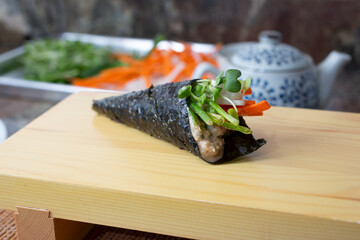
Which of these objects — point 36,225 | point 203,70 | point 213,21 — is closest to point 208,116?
point 36,225

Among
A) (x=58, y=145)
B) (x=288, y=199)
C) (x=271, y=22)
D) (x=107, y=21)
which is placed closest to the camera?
(x=288, y=199)

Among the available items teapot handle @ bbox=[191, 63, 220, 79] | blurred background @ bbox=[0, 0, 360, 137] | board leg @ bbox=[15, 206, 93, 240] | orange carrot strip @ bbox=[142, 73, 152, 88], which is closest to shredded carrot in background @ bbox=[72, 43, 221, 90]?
orange carrot strip @ bbox=[142, 73, 152, 88]

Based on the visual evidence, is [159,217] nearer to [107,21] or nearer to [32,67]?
[32,67]

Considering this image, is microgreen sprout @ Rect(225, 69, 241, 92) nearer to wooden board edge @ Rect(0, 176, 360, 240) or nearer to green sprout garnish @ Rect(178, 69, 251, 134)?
green sprout garnish @ Rect(178, 69, 251, 134)

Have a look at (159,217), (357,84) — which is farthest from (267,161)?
(357,84)

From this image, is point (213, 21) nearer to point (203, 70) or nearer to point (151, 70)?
point (151, 70)

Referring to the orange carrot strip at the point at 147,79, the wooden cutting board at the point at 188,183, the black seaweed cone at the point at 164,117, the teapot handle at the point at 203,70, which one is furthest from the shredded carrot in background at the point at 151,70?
the wooden cutting board at the point at 188,183
